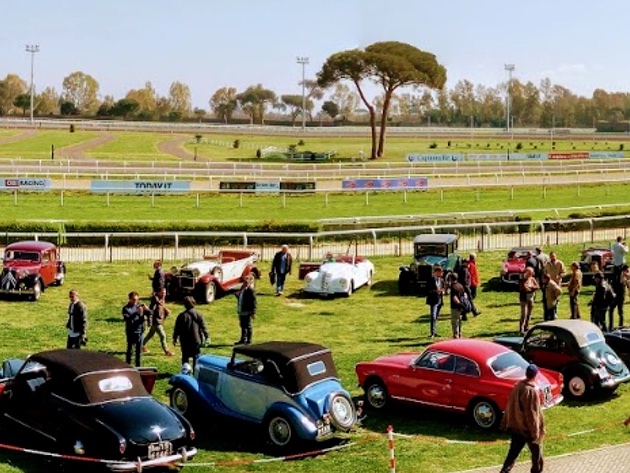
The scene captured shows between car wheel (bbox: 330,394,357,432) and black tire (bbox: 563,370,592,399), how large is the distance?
437 centimetres

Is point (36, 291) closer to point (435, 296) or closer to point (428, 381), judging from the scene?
point (435, 296)

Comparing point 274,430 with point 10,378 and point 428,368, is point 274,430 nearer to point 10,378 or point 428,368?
point 428,368

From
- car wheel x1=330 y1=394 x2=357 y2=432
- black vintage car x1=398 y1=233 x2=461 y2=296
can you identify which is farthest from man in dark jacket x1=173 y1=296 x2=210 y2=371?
black vintage car x1=398 y1=233 x2=461 y2=296

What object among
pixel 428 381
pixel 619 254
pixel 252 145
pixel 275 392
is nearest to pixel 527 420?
pixel 428 381

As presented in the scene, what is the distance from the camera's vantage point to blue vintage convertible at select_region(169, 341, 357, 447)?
13562 mm

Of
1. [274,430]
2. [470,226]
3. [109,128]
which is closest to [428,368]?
[274,430]

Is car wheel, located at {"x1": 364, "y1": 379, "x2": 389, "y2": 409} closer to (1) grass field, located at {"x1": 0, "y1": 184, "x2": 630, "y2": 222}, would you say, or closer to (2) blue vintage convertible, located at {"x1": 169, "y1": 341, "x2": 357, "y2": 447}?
(2) blue vintage convertible, located at {"x1": 169, "y1": 341, "x2": 357, "y2": 447}

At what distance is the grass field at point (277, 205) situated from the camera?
139 ft

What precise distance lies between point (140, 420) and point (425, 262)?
15.0m

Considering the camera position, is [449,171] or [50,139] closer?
[449,171]

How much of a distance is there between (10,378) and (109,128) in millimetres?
120905

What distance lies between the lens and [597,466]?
12.6m

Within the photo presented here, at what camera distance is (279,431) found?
1364 centimetres

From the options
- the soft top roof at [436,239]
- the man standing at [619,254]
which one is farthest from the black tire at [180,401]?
the soft top roof at [436,239]
